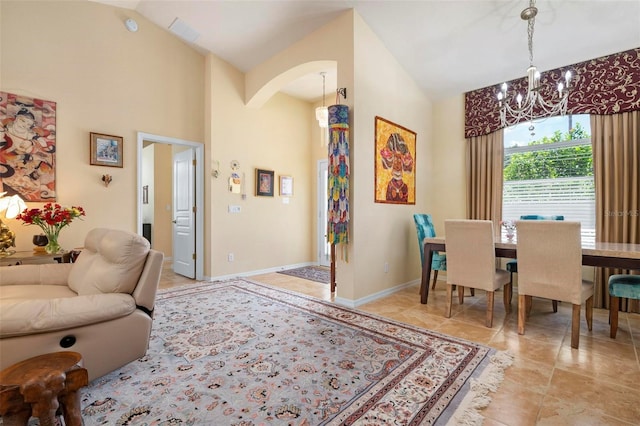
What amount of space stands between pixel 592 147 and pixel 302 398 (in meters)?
4.16

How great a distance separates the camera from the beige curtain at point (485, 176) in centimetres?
416

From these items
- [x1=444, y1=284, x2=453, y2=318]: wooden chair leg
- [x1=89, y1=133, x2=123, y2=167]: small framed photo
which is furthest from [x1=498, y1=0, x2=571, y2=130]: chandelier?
[x1=89, y1=133, x2=123, y2=167]: small framed photo

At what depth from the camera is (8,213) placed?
286 cm

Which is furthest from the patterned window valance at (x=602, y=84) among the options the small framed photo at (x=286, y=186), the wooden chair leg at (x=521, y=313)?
the small framed photo at (x=286, y=186)

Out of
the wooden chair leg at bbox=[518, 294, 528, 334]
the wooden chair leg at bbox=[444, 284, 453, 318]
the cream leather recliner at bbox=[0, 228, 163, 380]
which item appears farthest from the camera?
the wooden chair leg at bbox=[444, 284, 453, 318]

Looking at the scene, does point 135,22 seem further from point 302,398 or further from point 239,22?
point 302,398

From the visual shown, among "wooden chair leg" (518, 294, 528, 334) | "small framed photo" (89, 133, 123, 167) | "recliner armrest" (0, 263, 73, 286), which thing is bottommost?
"wooden chair leg" (518, 294, 528, 334)

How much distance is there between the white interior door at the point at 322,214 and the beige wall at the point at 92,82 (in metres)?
2.59

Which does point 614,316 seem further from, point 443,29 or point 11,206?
point 11,206

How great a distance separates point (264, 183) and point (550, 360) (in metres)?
4.23

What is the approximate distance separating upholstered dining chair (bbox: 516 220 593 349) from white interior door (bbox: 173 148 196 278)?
4.23 m

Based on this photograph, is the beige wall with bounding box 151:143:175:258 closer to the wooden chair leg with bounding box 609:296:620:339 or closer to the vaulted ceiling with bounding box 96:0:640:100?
the vaulted ceiling with bounding box 96:0:640:100

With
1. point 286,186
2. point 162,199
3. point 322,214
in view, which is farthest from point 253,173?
point 162,199

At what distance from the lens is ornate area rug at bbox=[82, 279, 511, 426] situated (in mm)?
1527
